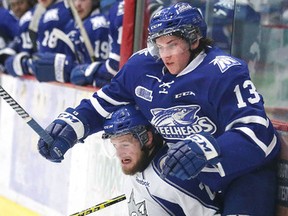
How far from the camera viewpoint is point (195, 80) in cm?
290

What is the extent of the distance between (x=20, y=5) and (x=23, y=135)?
114cm

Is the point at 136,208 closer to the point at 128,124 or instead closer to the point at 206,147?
the point at 128,124

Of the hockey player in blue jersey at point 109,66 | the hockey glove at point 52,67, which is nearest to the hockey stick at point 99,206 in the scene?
the hockey player in blue jersey at point 109,66

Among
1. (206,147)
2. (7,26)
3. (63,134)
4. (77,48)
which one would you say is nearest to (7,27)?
(7,26)

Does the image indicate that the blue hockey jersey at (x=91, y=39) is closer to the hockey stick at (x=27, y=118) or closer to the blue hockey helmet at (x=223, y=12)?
the blue hockey helmet at (x=223, y=12)

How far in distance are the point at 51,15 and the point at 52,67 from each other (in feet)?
1.58

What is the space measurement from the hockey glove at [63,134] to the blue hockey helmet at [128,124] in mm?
121

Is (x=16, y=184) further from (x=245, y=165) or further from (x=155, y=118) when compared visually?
(x=245, y=165)

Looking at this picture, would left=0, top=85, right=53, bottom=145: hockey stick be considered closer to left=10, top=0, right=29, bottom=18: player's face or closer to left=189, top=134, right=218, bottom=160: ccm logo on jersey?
left=189, top=134, right=218, bottom=160: ccm logo on jersey

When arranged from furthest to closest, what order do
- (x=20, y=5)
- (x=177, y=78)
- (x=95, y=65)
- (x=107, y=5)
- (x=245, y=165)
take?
(x=20, y=5)
(x=107, y=5)
(x=95, y=65)
(x=177, y=78)
(x=245, y=165)

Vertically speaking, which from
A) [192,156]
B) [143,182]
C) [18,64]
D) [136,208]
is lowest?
[18,64]

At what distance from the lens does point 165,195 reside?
10.1ft

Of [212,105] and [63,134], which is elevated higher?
[212,105]

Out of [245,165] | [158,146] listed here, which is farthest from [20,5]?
[245,165]
